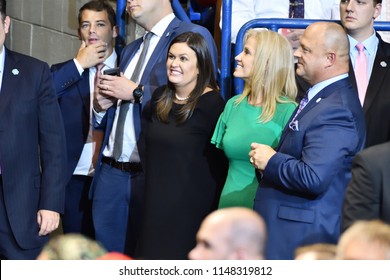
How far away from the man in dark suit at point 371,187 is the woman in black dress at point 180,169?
1.44m

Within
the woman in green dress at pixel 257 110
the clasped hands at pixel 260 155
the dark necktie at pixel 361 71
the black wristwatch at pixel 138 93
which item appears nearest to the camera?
the clasped hands at pixel 260 155

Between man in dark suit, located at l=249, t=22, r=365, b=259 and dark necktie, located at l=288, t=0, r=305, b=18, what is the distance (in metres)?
1.31

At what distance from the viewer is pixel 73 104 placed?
602 centimetres

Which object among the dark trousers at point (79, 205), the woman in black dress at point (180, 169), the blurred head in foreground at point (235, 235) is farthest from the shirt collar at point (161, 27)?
the blurred head in foreground at point (235, 235)

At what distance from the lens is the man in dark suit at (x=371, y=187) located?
12.6 ft

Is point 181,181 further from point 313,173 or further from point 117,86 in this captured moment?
point 313,173

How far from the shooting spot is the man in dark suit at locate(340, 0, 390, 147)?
16.8 ft

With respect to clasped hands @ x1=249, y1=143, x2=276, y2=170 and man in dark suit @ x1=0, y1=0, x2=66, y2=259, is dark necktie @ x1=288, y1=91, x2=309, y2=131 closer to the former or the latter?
clasped hands @ x1=249, y1=143, x2=276, y2=170

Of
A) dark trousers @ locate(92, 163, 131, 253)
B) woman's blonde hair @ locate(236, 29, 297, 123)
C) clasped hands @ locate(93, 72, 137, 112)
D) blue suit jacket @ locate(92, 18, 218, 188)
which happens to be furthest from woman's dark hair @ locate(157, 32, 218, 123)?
dark trousers @ locate(92, 163, 131, 253)

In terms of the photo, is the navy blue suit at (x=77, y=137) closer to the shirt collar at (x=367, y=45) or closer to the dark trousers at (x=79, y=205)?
the dark trousers at (x=79, y=205)

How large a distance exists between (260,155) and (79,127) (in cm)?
176

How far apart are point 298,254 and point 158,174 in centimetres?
217

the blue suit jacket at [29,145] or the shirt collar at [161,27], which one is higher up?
→ the shirt collar at [161,27]

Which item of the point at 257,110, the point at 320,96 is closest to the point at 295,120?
the point at 320,96
